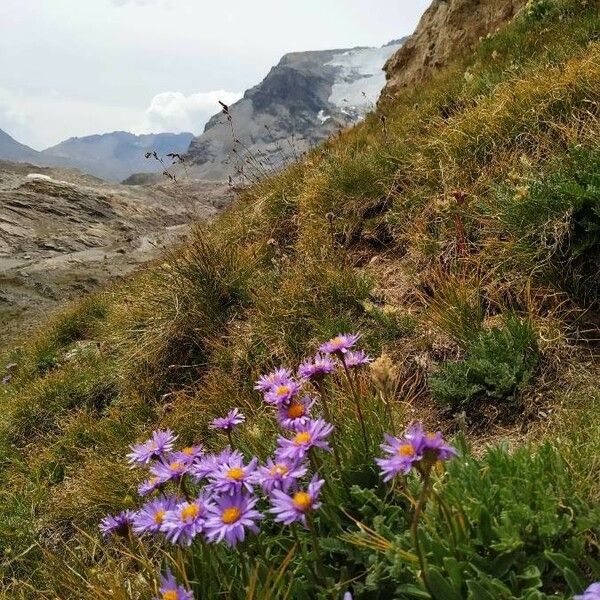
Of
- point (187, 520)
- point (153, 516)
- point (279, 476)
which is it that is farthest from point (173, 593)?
point (279, 476)

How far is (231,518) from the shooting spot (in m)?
1.59

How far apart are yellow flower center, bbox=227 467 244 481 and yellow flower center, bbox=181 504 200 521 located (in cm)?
13

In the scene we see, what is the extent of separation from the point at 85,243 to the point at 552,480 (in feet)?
68.5

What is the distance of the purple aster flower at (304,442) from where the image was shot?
5.58ft

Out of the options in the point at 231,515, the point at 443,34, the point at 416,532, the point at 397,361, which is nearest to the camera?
the point at 416,532

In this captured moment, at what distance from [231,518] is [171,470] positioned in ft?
1.47

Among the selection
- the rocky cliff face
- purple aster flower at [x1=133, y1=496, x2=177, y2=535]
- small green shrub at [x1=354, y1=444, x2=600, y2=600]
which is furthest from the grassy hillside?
the rocky cliff face

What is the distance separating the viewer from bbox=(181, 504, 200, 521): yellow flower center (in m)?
1.65

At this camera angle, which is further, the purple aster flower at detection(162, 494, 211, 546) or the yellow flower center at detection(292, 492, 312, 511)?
the purple aster flower at detection(162, 494, 211, 546)

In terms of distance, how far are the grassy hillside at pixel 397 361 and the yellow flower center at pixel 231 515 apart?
0.59ft

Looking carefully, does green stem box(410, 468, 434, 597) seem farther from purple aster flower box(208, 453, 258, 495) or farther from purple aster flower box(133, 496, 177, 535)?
purple aster flower box(133, 496, 177, 535)

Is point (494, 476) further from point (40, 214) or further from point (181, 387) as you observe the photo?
point (40, 214)

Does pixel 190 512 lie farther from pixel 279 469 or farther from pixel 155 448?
pixel 155 448

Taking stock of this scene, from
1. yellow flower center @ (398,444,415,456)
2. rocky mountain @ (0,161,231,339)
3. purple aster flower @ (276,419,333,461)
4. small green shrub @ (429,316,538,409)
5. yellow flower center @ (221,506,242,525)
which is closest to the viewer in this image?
yellow flower center @ (398,444,415,456)
